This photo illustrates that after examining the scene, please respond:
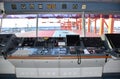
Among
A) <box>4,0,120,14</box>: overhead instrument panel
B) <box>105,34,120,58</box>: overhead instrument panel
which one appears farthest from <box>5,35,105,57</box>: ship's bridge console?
<box>4,0,120,14</box>: overhead instrument panel

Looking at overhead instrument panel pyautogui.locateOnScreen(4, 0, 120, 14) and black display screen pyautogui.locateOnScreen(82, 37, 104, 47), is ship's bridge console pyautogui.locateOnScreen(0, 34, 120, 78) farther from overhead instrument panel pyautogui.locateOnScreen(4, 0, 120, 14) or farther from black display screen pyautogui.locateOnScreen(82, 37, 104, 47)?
overhead instrument panel pyautogui.locateOnScreen(4, 0, 120, 14)

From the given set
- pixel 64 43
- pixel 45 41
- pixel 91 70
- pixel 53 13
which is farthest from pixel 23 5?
pixel 91 70

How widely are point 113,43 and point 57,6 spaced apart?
165cm

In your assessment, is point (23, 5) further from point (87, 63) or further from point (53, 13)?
point (87, 63)

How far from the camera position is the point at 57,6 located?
4.42m

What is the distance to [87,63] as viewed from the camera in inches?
155

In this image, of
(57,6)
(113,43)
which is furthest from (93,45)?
Answer: (57,6)

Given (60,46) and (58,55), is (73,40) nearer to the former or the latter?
(60,46)

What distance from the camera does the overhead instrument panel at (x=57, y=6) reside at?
441cm

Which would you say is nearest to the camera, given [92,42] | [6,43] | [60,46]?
[6,43]

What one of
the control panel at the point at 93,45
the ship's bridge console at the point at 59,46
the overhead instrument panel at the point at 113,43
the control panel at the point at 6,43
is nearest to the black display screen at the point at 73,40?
the ship's bridge console at the point at 59,46

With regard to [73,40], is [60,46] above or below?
below

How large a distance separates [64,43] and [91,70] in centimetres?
92

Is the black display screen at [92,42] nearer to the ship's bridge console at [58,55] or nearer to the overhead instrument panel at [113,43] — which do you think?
the ship's bridge console at [58,55]
